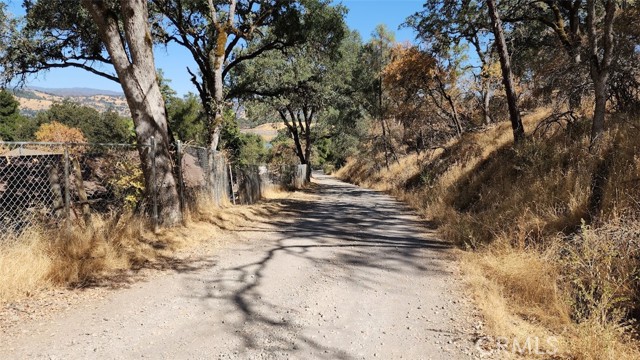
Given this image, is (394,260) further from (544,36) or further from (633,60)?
(544,36)

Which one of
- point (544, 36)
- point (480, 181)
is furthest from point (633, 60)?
point (544, 36)

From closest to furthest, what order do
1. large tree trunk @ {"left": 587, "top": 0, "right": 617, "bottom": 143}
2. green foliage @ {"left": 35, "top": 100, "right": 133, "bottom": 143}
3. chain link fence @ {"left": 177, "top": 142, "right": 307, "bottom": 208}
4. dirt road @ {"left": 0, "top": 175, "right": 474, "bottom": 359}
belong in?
dirt road @ {"left": 0, "top": 175, "right": 474, "bottom": 359}
large tree trunk @ {"left": 587, "top": 0, "right": 617, "bottom": 143}
chain link fence @ {"left": 177, "top": 142, "right": 307, "bottom": 208}
green foliage @ {"left": 35, "top": 100, "right": 133, "bottom": 143}

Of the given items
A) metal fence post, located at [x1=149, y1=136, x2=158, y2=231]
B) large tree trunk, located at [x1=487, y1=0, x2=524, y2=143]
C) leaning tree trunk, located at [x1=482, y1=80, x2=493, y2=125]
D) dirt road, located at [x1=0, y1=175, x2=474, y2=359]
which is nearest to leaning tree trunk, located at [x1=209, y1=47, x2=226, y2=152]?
metal fence post, located at [x1=149, y1=136, x2=158, y2=231]

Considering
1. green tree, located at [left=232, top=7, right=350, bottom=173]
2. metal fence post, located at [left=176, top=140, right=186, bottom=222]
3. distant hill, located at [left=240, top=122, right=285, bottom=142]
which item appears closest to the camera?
metal fence post, located at [left=176, top=140, right=186, bottom=222]

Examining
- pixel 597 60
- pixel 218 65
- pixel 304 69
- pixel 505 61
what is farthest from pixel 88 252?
pixel 304 69

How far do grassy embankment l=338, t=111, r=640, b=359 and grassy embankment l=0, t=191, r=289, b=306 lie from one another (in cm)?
472

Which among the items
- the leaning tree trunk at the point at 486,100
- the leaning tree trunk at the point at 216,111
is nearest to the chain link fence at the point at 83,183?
the leaning tree trunk at the point at 216,111

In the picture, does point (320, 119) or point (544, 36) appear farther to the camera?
point (320, 119)

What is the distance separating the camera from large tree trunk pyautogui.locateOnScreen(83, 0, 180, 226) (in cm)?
692

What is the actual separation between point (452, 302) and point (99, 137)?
234 feet

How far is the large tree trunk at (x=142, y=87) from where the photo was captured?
6.92 metres

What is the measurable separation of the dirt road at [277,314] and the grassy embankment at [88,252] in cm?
72

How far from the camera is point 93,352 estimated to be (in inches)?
123

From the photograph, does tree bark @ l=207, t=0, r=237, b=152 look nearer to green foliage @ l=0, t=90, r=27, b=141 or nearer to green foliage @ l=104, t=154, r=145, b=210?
green foliage @ l=104, t=154, r=145, b=210
